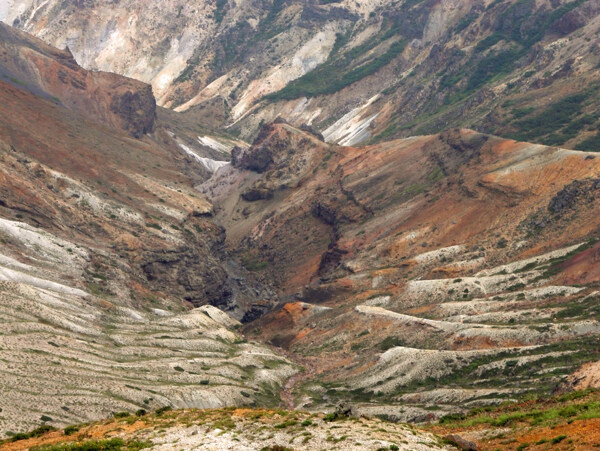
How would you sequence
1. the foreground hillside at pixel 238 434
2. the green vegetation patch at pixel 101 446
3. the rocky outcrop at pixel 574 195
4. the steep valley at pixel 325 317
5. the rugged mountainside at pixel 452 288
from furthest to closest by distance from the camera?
the rocky outcrop at pixel 574 195, the rugged mountainside at pixel 452 288, the steep valley at pixel 325 317, the foreground hillside at pixel 238 434, the green vegetation patch at pixel 101 446

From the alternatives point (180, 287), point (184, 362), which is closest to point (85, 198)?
point (180, 287)

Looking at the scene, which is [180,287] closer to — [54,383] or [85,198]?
[85,198]

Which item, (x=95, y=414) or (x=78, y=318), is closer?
(x=95, y=414)

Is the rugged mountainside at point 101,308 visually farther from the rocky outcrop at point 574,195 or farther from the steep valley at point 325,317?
the rocky outcrop at point 574,195

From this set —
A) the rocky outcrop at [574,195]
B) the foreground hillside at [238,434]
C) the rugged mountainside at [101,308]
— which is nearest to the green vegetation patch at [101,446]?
the foreground hillside at [238,434]

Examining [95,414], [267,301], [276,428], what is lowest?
[267,301]

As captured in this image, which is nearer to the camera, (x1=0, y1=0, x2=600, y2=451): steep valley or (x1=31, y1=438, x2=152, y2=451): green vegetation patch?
(x1=31, y1=438, x2=152, y2=451): green vegetation patch

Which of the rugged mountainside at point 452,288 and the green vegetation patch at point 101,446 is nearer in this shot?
the green vegetation patch at point 101,446

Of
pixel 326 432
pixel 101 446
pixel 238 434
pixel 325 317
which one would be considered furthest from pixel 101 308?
pixel 326 432

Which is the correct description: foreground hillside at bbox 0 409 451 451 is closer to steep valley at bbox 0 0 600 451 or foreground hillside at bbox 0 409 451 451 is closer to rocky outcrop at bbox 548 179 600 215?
steep valley at bbox 0 0 600 451

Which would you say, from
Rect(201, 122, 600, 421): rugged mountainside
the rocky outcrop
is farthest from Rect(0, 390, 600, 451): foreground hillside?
the rocky outcrop

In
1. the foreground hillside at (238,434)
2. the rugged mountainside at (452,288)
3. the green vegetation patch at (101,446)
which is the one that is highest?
the green vegetation patch at (101,446)
